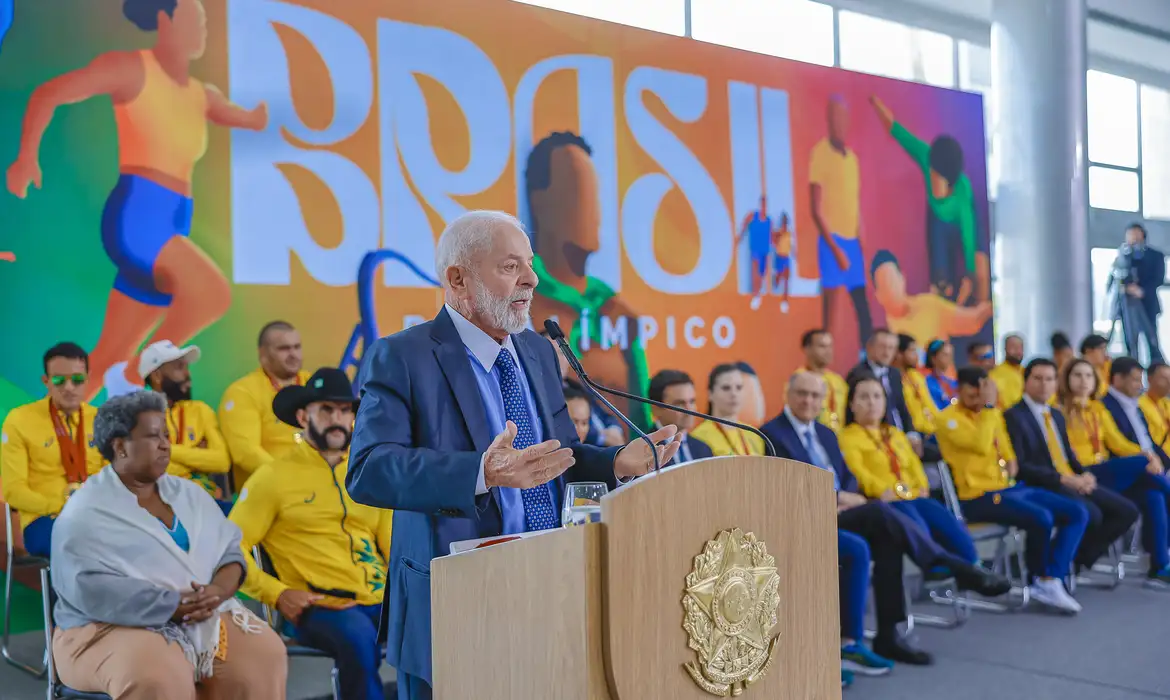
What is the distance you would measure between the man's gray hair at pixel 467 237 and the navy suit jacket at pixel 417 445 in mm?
110

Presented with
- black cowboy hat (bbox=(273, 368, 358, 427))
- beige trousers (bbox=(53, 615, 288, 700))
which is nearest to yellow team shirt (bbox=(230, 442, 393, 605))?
black cowboy hat (bbox=(273, 368, 358, 427))

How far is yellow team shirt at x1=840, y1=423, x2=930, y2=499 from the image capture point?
18.6 ft

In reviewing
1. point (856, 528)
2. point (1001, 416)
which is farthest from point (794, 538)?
point (1001, 416)

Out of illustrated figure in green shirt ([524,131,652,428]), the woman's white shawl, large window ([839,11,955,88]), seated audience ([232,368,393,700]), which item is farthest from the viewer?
large window ([839,11,955,88])

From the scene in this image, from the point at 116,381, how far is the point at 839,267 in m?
5.19

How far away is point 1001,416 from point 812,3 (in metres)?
5.05

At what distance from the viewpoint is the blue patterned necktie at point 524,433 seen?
2.03 m

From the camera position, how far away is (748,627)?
1491 mm

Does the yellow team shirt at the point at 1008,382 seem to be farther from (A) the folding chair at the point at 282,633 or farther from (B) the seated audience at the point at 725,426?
(A) the folding chair at the point at 282,633

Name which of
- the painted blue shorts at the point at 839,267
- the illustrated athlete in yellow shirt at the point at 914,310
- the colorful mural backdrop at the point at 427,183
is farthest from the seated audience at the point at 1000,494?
the illustrated athlete in yellow shirt at the point at 914,310

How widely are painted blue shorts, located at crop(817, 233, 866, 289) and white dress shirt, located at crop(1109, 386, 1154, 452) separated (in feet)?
6.31

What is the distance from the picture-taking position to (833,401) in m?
7.18

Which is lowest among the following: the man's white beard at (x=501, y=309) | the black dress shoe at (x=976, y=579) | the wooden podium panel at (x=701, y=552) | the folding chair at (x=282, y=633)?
the black dress shoe at (x=976, y=579)

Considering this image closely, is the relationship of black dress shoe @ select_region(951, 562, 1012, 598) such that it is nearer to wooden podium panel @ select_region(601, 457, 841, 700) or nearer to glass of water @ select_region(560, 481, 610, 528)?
wooden podium panel @ select_region(601, 457, 841, 700)
